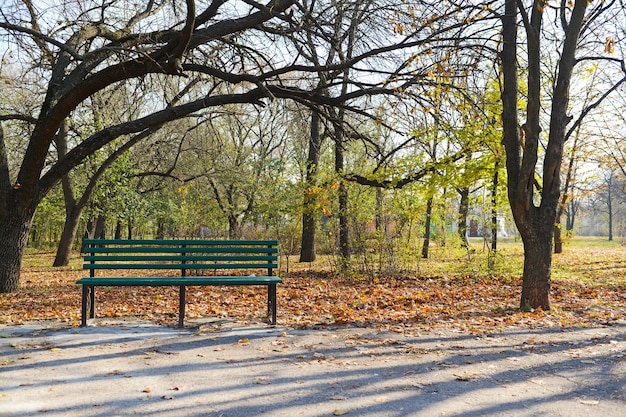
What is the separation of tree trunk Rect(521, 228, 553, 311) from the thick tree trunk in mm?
8096

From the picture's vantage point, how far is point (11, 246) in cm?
962

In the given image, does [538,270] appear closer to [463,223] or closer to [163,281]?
[163,281]

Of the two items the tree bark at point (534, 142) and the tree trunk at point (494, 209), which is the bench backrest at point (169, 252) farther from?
the tree trunk at point (494, 209)

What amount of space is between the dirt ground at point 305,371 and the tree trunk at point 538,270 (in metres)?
1.31

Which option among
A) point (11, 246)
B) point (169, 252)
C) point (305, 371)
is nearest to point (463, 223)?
point (169, 252)

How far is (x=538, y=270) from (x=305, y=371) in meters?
4.39

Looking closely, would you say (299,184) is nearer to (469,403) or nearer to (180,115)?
(180,115)

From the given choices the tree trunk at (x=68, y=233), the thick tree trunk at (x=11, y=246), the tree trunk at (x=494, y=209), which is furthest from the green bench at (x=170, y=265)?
the tree trunk at (x=68, y=233)

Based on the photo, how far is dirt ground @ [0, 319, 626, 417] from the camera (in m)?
3.61

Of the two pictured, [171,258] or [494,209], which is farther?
[494,209]

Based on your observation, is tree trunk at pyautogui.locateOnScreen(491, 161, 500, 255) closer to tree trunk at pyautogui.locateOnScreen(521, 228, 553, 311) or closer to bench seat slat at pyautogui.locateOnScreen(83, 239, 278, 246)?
tree trunk at pyautogui.locateOnScreen(521, 228, 553, 311)

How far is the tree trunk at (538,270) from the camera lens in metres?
7.48

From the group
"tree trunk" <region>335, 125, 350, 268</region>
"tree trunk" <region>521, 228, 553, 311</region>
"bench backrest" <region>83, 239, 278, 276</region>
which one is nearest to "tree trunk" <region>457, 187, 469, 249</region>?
"tree trunk" <region>335, 125, 350, 268</region>

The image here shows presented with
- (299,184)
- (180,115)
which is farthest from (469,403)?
(299,184)
